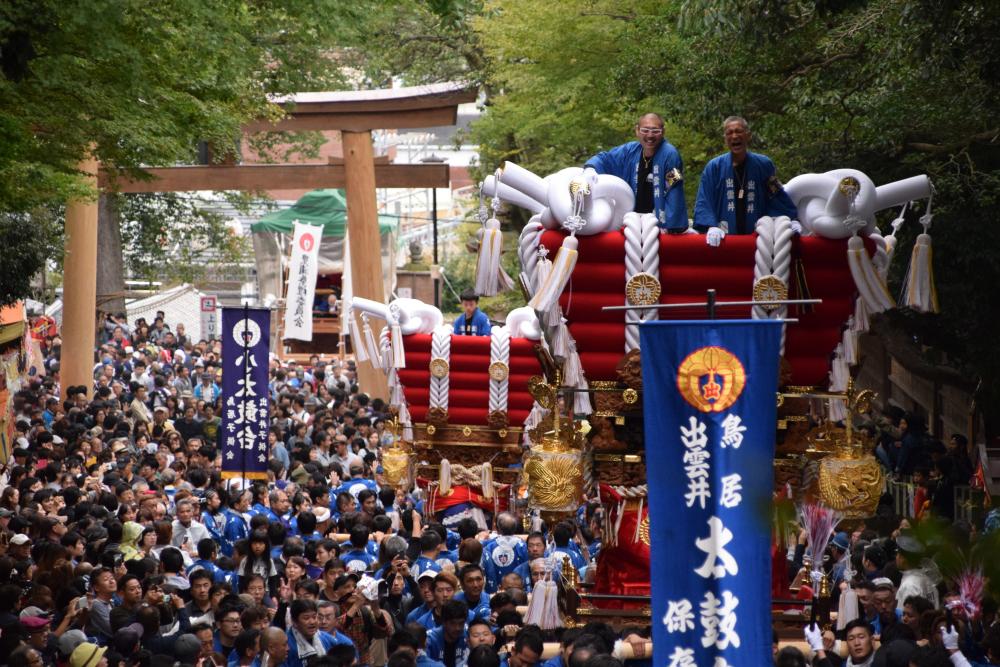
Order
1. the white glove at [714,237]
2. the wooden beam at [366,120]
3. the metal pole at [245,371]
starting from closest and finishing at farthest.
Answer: the white glove at [714,237] < the metal pole at [245,371] < the wooden beam at [366,120]

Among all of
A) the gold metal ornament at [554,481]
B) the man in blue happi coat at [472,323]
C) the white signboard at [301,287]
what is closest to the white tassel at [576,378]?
the gold metal ornament at [554,481]

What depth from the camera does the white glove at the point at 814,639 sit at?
7941mm

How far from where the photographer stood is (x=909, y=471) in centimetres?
1636

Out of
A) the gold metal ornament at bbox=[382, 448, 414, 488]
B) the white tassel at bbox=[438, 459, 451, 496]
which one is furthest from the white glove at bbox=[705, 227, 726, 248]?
the gold metal ornament at bbox=[382, 448, 414, 488]

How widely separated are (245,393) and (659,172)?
763 centimetres

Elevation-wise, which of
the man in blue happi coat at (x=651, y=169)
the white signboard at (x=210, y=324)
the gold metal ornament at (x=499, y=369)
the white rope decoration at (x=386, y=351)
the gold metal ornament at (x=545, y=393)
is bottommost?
the gold metal ornament at (x=545, y=393)

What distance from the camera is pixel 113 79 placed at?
1142 cm

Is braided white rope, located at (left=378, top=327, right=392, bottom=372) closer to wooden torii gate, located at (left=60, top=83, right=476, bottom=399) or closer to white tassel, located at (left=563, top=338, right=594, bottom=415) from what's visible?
white tassel, located at (left=563, top=338, right=594, bottom=415)

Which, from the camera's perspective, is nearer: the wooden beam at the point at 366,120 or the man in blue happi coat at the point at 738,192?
the man in blue happi coat at the point at 738,192

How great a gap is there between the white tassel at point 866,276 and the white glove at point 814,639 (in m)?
1.87

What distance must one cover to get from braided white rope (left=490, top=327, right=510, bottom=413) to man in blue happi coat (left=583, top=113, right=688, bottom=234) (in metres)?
4.63

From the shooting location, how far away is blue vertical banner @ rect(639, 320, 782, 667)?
6.04 metres

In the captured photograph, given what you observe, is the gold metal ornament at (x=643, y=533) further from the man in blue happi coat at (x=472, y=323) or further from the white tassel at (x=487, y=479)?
the man in blue happi coat at (x=472, y=323)

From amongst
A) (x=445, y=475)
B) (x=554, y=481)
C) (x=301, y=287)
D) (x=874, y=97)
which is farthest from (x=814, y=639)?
(x=301, y=287)
